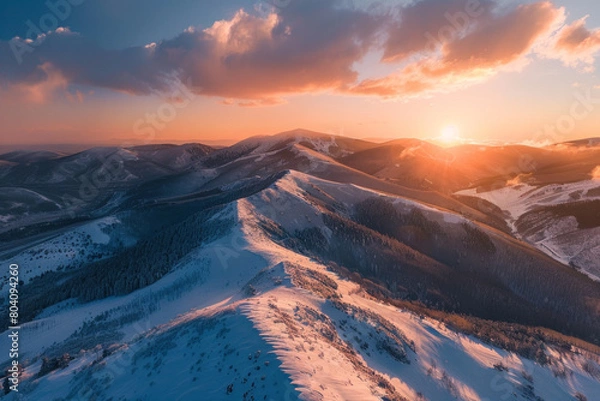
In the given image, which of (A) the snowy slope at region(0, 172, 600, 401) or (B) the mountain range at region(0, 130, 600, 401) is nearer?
(A) the snowy slope at region(0, 172, 600, 401)

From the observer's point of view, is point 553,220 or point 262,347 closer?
point 262,347

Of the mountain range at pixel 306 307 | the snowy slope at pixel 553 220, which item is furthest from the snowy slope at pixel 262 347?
the snowy slope at pixel 553 220

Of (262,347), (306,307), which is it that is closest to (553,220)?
(306,307)

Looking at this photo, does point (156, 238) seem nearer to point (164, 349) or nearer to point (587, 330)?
point (164, 349)

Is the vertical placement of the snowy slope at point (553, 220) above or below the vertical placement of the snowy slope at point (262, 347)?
below

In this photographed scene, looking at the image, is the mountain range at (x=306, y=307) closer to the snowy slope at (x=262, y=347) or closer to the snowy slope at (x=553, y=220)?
the snowy slope at (x=262, y=347)

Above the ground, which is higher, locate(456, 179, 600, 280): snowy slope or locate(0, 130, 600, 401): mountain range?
locate(0, 130, 600, 401): mountain range

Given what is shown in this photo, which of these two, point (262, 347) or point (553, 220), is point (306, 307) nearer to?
point (262, 347)

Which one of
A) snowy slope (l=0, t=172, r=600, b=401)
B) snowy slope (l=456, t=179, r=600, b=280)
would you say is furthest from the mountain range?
snowy slope (l=456, t=179, r=600, b=280)

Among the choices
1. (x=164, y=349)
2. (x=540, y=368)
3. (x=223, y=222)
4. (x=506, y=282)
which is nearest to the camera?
(x=164, y=349)

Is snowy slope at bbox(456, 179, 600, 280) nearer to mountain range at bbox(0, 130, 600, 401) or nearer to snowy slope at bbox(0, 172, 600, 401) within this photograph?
mountain range at bbox(0, 130, 600, 401)

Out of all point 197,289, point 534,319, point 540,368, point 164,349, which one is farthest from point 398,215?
point 164,349
